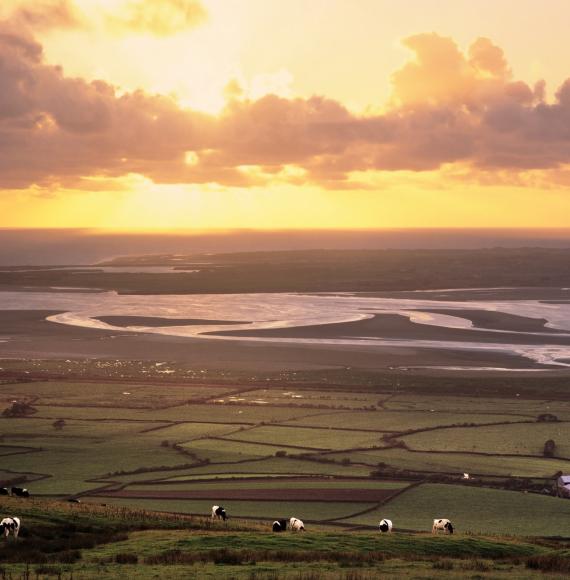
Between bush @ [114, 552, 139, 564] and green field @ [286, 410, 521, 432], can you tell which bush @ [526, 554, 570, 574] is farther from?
green field @ [286, 410, 521, 432]

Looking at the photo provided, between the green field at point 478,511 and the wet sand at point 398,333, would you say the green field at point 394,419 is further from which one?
the wet sand at point 398,333

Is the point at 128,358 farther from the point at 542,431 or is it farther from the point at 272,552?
the point at 272,552

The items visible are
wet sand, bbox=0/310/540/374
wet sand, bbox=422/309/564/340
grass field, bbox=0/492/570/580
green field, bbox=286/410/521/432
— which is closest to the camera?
grass field, bbox=0/492/570/580

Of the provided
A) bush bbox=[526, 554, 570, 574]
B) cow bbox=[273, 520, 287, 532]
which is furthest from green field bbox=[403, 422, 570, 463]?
bush bbox=[526, 554, 570, 574]

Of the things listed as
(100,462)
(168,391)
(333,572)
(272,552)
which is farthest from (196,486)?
(168,391)

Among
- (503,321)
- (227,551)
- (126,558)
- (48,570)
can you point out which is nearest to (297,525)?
(227,551)

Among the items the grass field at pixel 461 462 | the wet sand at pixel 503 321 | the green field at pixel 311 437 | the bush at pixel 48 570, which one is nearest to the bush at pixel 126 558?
the bush at pixel 48 570

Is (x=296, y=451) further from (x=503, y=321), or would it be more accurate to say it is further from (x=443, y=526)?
(x=503, y=321)
